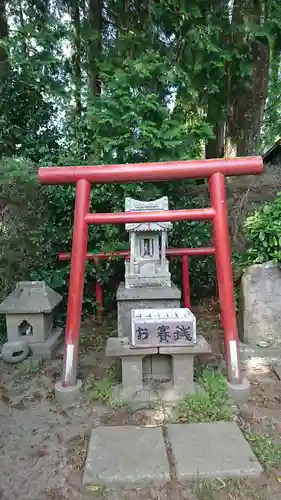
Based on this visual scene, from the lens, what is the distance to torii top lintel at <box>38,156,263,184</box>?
10.7 ft

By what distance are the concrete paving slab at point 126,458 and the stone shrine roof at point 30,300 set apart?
1742 mm

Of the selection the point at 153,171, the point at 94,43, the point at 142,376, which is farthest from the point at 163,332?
the point at 94,43

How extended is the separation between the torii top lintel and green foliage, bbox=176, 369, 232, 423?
6.50ft

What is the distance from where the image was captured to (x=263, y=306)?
4.23 metres

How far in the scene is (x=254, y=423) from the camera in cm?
277

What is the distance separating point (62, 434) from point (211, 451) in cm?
117

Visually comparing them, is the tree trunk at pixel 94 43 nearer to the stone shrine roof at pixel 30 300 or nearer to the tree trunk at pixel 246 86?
the tree trunk at pixel 246 86

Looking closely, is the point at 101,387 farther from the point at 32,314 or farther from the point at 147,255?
the point at 147,255

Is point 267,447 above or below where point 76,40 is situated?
below

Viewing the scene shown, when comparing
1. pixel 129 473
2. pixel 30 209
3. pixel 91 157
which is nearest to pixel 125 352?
pixel 129 473

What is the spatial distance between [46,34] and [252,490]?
263 inches

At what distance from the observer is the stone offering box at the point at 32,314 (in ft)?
13.1

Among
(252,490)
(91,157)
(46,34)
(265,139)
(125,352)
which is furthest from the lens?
(265,139)

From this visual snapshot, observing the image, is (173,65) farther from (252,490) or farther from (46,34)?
(252,490)
